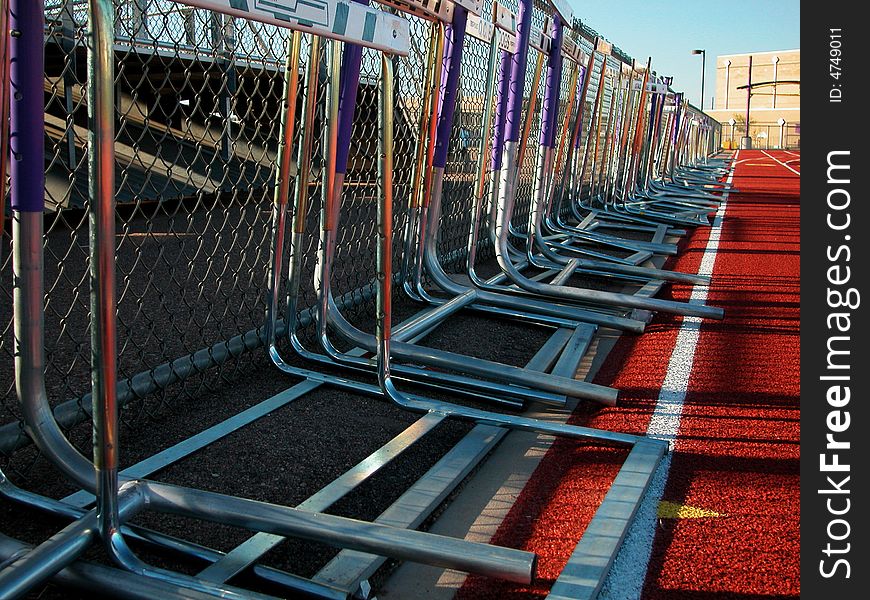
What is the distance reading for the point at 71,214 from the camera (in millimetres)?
7973

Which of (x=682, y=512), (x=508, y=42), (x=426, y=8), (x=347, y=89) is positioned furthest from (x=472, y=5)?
(x=682, y=512)

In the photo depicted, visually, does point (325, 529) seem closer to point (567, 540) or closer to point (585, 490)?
point (567, 540)

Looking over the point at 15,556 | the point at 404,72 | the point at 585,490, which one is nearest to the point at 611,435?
the point at 585,490

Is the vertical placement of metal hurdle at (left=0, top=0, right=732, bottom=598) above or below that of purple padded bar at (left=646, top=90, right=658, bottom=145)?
below

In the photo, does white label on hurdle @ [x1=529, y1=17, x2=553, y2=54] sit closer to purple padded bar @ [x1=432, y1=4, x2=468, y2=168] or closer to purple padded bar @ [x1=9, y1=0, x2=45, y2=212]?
purple padded bar @ [x1=432, y1=4, x2=468, y2=168]

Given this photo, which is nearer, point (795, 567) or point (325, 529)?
point (325, 529)

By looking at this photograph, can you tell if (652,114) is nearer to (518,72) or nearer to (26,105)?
(518,72)

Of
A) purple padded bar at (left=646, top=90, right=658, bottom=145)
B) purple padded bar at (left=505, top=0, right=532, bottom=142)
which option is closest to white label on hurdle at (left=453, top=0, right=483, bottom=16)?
purple padded bar at (left=505, top=0, right=532, bottom=142)

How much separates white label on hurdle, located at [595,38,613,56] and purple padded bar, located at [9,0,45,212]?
6.32m

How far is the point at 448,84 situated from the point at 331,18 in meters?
2.21

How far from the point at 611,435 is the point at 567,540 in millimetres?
681

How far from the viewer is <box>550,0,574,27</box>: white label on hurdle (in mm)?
5266

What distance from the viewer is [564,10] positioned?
18.0 ft

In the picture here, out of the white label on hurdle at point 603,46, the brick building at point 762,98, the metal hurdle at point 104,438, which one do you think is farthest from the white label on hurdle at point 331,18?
the brick building at point 762,98
